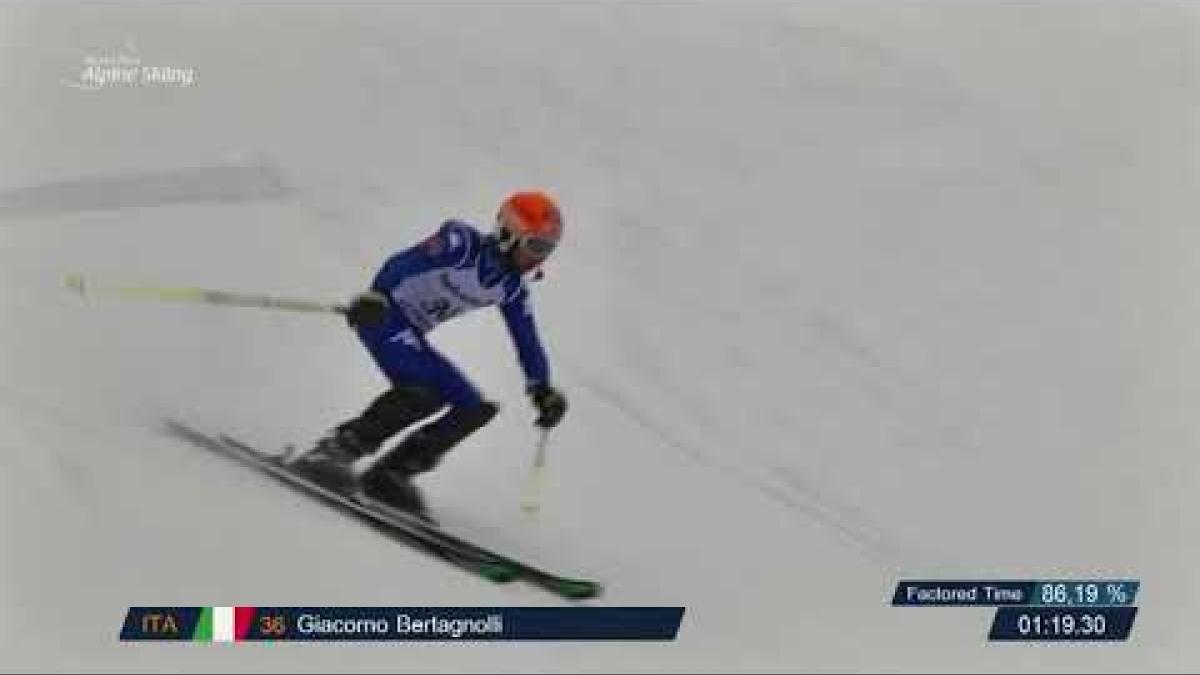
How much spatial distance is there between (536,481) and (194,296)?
0.96 metres

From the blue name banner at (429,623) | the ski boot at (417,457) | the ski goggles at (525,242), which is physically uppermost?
the ski goggles at (525,242)

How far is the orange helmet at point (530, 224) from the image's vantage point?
10.9 feet

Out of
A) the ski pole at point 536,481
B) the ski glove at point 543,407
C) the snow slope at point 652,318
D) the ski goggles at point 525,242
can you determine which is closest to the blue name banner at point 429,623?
the snow slope at point 652,318

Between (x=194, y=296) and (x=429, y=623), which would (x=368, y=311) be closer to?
(x=194, y=296)

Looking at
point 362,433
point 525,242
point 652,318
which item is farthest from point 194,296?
point 652,318

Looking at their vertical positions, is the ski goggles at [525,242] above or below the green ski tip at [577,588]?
above

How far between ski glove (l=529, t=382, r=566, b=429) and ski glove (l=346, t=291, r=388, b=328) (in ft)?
1.35

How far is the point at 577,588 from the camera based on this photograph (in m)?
3.36

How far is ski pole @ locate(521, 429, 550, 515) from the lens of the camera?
10.9ft

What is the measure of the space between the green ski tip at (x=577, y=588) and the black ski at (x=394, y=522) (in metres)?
0.02

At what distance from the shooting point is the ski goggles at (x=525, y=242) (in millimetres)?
3330

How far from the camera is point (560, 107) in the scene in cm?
337

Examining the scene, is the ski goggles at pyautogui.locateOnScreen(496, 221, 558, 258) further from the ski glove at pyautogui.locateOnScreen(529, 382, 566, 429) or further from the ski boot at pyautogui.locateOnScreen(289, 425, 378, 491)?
the ski boot at pyautogui.locateOnScreen(289, 425, 378, 491)

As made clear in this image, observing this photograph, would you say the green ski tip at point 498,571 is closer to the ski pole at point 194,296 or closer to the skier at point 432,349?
the skier at point 432,349
